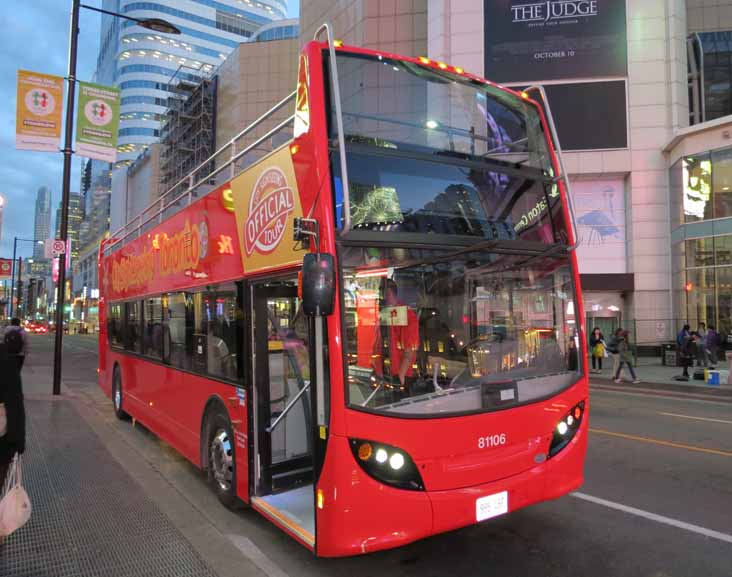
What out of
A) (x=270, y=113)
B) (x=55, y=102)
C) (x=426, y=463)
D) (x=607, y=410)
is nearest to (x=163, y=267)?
(x=270, y=113)

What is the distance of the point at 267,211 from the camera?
4656 mm

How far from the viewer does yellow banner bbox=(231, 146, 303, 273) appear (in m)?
4.24

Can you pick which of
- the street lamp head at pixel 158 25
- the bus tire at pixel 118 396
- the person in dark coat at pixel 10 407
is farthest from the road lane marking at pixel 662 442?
the street lamp head at pixel 158 25

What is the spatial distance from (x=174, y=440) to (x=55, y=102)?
330 inches

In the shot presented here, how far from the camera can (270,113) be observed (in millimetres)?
4723

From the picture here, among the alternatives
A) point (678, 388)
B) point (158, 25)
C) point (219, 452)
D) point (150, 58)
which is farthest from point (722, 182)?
point (150, 58)

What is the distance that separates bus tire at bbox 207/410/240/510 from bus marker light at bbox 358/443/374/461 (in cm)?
209

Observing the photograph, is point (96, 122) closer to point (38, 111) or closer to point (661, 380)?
point (38, 111)

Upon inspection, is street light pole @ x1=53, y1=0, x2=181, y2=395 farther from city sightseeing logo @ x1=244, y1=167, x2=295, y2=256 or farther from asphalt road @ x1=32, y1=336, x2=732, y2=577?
city sightseeing logo @ x1=244, y1=167, x2=295, y2=256

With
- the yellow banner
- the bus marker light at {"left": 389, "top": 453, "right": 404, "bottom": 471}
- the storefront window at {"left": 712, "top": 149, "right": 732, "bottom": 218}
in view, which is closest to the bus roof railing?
the yellow banner

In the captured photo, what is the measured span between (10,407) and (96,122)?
1035 cm

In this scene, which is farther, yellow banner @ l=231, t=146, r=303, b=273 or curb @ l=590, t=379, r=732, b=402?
curb @ l=590, t=379, r=732, b=402

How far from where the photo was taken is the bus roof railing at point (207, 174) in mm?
4723

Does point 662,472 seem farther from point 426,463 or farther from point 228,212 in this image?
point 228,212
